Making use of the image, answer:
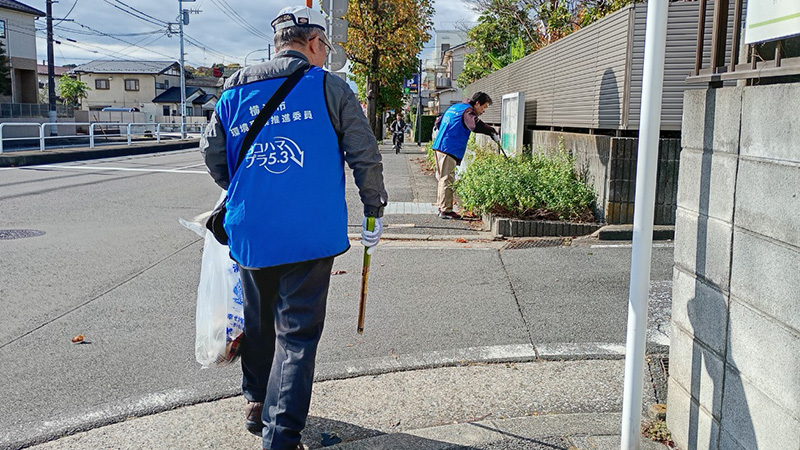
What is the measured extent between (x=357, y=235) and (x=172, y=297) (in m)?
3.27

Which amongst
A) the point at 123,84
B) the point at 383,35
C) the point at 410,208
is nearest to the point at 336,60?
the point at 410,208

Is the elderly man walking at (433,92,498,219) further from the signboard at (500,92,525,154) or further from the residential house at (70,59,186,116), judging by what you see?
the residential house at (70,59,186,116)

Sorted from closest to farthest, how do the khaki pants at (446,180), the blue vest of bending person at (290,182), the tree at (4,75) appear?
1. the blue vest of bending person at (290,182)
2. the khaki pants at (446,180)
3. the tree at (4,75)

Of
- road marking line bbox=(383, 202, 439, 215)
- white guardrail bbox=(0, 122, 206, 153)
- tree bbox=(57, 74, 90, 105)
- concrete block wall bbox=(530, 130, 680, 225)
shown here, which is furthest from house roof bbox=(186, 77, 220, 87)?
concrete block wall bbox=(530, 130, 680, 225)

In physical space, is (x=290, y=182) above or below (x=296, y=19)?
below

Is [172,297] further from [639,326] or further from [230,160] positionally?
[639,326]

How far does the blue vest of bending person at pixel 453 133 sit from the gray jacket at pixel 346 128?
6839 mm

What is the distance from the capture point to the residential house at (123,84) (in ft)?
279

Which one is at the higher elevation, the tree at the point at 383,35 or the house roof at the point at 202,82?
the house roof at the point at 202,82

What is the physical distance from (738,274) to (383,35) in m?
29.3

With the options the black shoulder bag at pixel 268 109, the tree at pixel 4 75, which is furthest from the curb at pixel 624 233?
the tree at pixel 4 75

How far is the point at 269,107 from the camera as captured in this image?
10.0 ft

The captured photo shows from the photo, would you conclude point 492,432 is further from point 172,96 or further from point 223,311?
point 172,96

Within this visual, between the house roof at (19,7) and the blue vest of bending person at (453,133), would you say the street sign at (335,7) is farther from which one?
the house roof at (19,7)
